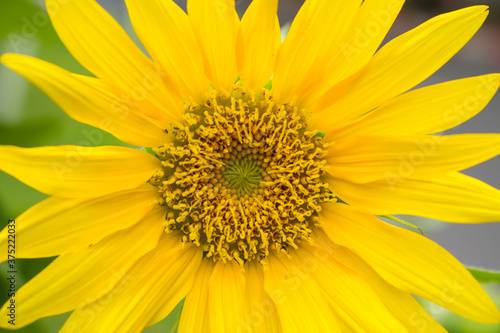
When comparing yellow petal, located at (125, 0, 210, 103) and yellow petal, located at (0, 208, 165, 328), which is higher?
yellow petal, located at (125, 0, 210, 103)

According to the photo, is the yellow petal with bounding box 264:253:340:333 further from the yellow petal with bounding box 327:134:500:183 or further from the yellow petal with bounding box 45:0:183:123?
the yellow petal with bounding box 45:0:183:123

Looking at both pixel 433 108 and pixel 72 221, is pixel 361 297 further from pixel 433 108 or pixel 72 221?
Answer: pixel 72 221

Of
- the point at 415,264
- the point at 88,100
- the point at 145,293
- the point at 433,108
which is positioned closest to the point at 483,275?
the point at 415,264

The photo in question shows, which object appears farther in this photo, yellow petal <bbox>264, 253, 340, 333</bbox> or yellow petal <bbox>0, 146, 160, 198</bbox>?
yellow petal <bbox>264, 253, 340, 333</bbox>

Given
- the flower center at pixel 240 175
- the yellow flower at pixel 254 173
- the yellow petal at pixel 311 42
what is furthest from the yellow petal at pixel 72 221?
the yellow petal at pixel 311 42

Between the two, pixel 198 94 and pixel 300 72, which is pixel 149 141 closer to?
pixel 198 94

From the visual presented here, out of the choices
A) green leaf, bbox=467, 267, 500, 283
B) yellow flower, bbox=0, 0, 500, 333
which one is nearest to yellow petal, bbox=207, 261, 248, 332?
yellow flower, bbox=0, 0, 500, 333

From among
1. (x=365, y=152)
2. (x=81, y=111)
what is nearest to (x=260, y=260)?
(x=365, y=152)
